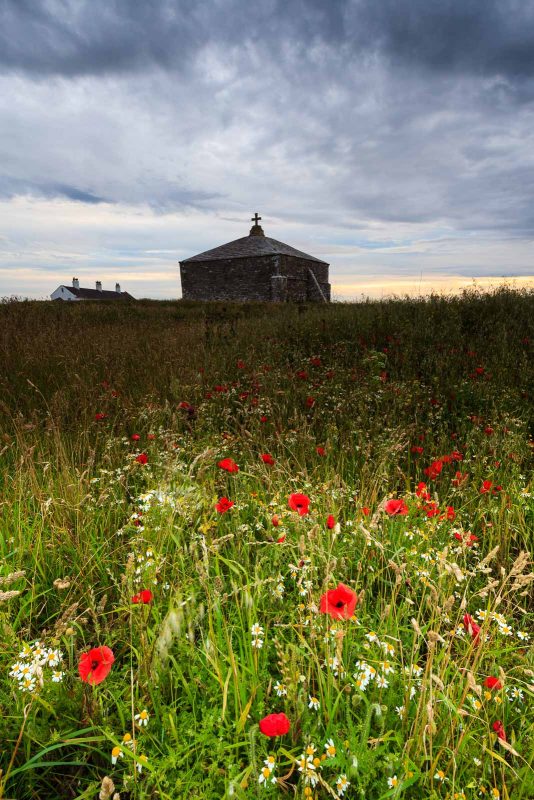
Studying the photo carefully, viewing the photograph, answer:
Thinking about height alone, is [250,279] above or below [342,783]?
above

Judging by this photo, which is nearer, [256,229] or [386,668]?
[386,668]

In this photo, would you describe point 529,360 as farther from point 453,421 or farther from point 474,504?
point 474,504

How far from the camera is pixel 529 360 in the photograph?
6523mm

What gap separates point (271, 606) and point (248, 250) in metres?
34.3

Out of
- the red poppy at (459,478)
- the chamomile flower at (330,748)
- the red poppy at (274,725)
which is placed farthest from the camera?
the red poppy at (459,478)

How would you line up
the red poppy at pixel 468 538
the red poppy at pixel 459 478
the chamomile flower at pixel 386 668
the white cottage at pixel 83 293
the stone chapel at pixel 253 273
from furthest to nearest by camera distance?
the white cottage at pixel 83 293 < the stone chapel at pixel 253 273 < the red poppy at pixel 459 478 < the red poppy at pixel 468 538 < the chamomile flower at pixel 386 668

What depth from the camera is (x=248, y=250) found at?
33.8m

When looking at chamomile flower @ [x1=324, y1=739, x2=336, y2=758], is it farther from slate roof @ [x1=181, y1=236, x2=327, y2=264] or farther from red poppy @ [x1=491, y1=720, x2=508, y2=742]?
slate roof @ [x1=181, y1=236, x2=327, y2=264]

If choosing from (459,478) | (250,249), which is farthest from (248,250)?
(459,478)

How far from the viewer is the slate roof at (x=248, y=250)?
3278 cm

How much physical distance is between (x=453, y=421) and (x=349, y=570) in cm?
313

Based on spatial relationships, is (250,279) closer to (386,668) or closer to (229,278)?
(229,278)

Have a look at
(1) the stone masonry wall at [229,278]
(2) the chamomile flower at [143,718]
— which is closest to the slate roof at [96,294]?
(1) the stone masonry wall at [229,278]

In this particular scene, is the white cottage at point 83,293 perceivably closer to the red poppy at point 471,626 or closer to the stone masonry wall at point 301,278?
the stone masonry wall at point 301,278
